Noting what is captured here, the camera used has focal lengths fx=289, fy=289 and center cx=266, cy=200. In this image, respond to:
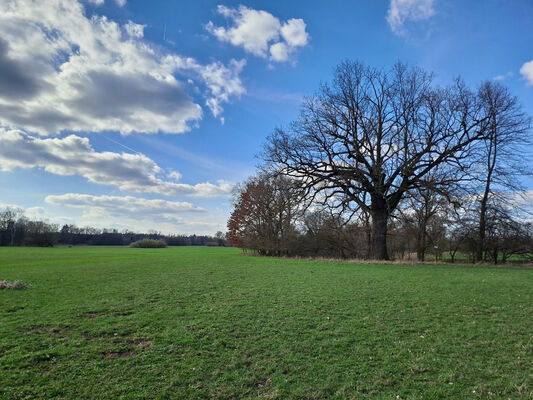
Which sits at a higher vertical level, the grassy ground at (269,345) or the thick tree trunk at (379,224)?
the thick tree trunk at (379,224)

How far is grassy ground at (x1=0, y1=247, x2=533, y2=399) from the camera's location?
4.43 meters

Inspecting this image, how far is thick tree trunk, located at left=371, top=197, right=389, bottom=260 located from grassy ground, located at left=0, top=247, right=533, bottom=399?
13492mm

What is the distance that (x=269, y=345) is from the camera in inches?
239

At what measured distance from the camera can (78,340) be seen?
20.2 ft

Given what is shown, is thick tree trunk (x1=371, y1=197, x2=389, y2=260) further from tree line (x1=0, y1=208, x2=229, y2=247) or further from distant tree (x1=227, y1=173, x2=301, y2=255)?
tree line (x1=0, y1=208, x2=229, y2=247)

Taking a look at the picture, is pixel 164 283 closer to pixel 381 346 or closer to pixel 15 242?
pixel 381 346

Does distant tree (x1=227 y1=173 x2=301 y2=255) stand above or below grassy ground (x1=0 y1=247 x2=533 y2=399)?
above

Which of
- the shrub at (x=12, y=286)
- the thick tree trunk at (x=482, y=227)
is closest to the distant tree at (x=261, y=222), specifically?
the thick tree trunk at (x=482, y=227)

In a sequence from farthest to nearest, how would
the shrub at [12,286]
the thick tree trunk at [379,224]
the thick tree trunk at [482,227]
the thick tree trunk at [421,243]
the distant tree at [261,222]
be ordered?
the distant tree at [261,222], the thick tree trunk at [421,243], the thick tree trunk at [482,227], the thick tree trunk at [379,224], the shrub at [12,286]

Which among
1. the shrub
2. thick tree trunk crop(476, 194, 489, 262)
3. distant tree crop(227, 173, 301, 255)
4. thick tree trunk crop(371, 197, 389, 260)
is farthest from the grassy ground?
distant tree crop(227, 173, 301, 255)

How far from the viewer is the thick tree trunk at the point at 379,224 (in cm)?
2430

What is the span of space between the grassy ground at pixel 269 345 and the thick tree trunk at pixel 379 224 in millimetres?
13492

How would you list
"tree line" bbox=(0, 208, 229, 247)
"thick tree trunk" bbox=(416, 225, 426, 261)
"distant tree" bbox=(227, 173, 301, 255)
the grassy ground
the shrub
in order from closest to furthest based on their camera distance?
1. the grassy ground
2. the shrub
3. "thick tree trunk" bbox=(416, 225, 426, 261)
4. "distant tree" bbox=(227, 173, 301, 255)
5. "tree line" bbox=(0, 208, 229, 247)

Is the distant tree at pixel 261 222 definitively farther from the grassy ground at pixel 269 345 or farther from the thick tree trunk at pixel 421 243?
the grassy ground at pixel 269 345
